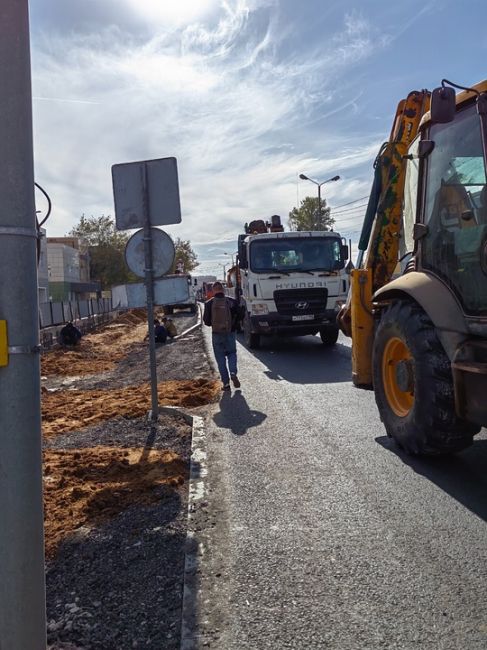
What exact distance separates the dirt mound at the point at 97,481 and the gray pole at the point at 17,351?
1778 millimetres

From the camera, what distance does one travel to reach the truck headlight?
13423 millimetres

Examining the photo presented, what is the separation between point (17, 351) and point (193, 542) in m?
2.16

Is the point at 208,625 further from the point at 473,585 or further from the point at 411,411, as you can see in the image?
the point at 411,411

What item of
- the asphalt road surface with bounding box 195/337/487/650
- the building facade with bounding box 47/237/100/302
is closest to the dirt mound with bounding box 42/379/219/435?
the asphalt road surface with bounding box 195/337/487/650

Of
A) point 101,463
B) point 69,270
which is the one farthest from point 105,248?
point 101,463

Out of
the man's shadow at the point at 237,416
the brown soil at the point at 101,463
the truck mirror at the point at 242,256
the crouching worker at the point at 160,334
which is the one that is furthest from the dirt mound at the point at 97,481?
the crouching worker at the point at 160,334

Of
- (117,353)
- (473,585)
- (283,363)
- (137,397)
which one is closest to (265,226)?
(117,353)

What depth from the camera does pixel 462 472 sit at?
4688mm

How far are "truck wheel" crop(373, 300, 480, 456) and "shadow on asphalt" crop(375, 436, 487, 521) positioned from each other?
0.46 feet

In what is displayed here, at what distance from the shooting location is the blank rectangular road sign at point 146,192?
6.73 meters

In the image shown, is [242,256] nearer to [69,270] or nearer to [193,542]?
[193,542]

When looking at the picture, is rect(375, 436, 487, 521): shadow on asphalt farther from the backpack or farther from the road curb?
the backpack

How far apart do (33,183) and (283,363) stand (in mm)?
10012

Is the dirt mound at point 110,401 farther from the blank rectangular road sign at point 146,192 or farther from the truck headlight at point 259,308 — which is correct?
the truck headlight at point 259,308
